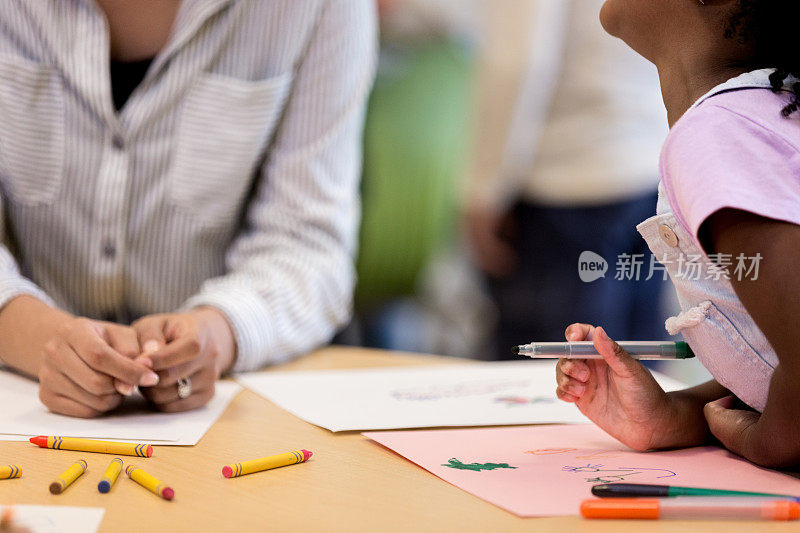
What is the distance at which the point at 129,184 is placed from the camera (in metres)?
0.85

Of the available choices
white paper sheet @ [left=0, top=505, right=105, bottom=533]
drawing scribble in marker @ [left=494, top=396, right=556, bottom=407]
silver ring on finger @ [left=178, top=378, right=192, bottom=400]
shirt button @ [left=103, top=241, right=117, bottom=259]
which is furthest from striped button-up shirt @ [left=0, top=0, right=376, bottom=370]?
white paper sheet @ [left=0, top=505, right=105, bottom=533]

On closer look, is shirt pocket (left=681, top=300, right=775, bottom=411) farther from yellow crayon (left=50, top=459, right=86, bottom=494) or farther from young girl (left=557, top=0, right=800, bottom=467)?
yellow crayon (left=50, top=459, right=86, bottom=494)

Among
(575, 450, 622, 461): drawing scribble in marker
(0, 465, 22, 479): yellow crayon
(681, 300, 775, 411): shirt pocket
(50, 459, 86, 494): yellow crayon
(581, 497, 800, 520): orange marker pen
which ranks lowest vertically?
(0, 465, 22, 479): yellow crayon

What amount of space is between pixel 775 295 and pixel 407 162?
766 millimetres

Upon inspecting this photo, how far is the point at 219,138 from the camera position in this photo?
0.86m

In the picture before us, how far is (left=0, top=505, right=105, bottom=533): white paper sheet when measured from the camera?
1.30 ft

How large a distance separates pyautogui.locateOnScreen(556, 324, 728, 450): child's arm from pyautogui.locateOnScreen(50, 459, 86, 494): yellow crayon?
0.99ft

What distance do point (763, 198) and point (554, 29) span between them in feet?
2.65

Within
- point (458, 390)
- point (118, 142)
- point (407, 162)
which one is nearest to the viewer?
point (458, 390)

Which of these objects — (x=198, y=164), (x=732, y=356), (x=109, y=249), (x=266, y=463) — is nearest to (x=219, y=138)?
(x=198, y=164)

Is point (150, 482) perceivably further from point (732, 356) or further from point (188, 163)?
point (188, 163)

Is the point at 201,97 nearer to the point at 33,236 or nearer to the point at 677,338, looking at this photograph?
the point at 33,236

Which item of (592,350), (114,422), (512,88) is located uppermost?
(512,88)

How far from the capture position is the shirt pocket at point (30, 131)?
0.80 m
